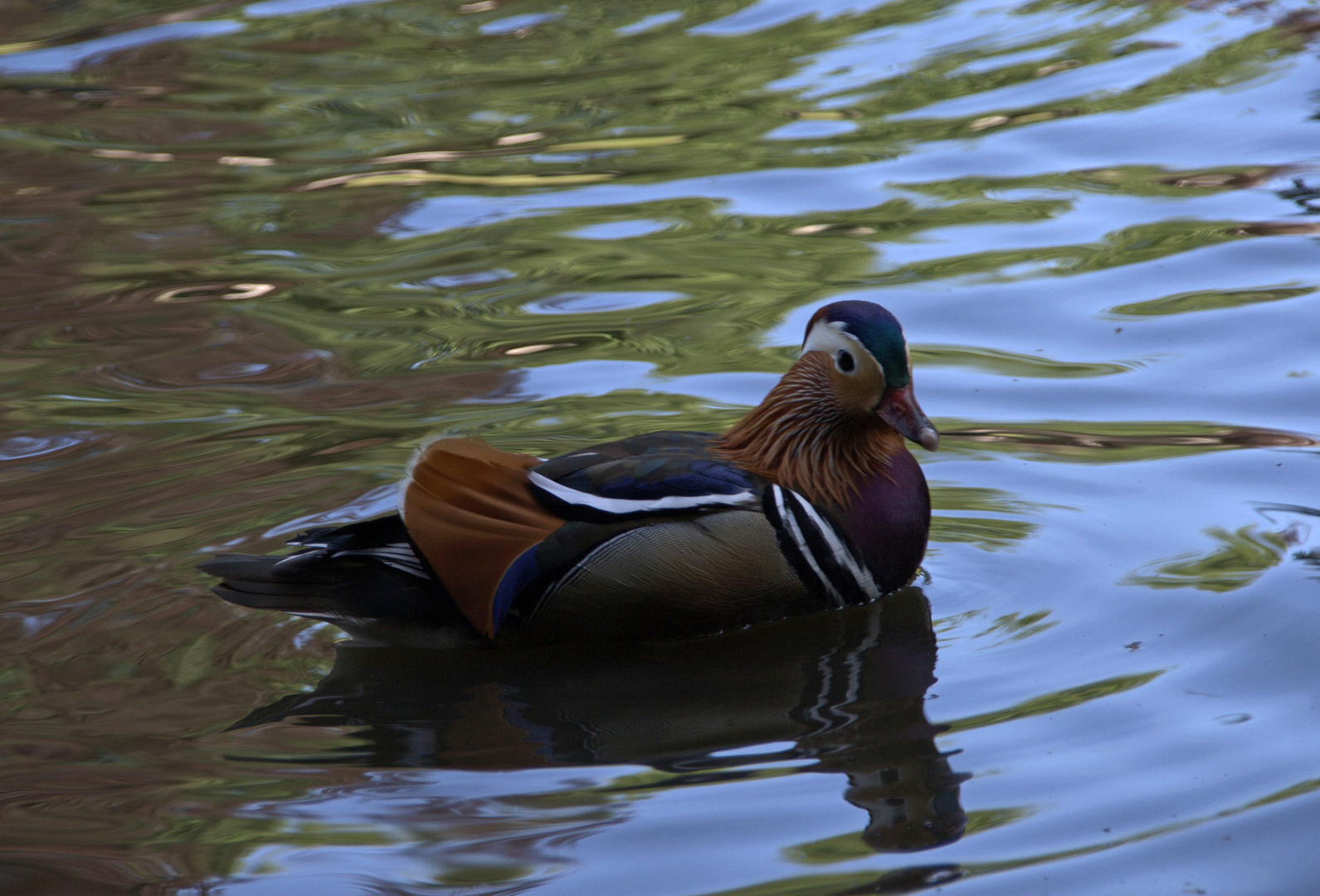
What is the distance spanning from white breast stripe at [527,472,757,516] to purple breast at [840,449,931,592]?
512 millimetres

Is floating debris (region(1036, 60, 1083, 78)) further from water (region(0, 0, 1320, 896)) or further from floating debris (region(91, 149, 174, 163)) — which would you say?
floating debris (region(91, 149, 174, 163))

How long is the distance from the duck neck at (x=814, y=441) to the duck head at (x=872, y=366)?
0.05m

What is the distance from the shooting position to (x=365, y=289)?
26.2ft

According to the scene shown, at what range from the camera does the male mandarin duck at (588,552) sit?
4.57 m

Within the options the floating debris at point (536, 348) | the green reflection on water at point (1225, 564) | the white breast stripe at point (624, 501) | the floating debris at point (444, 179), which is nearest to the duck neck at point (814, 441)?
the white breast stripe at point (624, 501)

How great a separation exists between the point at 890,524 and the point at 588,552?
1.01m

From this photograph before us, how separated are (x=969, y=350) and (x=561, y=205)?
Answer: 3.04 metres

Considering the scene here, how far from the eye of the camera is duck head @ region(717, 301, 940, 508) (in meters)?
4.93

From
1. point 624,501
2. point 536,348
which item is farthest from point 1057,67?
point 624,501

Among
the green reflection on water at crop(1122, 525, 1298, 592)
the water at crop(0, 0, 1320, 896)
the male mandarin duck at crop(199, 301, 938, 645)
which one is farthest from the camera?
the green reflection on water at crop(1122, 525, 1298, 592)

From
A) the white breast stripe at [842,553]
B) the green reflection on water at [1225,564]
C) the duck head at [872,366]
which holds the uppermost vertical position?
the duck head at [872,366]

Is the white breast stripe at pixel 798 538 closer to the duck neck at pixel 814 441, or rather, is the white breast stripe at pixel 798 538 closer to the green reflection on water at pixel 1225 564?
the duck neck at pixel 814 441

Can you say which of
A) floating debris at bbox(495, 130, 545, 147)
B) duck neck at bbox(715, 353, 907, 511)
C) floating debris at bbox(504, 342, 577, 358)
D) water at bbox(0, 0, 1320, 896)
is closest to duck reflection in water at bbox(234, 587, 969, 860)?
water at bbox(0, 0, 1320, 896)

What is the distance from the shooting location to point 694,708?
4.36 metres
